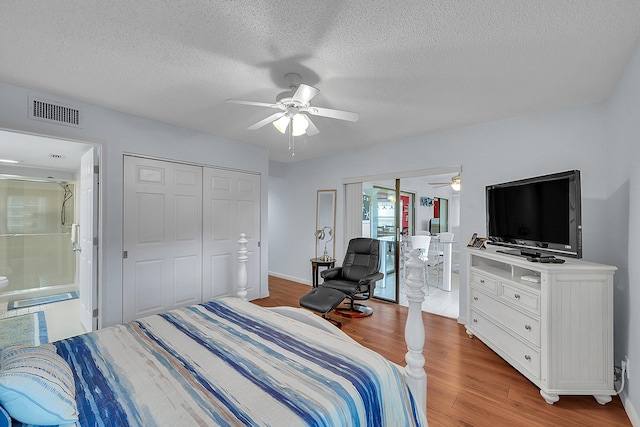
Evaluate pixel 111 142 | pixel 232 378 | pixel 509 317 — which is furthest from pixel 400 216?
pixel 111 142

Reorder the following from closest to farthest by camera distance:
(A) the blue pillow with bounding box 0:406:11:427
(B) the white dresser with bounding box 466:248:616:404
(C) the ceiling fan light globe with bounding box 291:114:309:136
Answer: (A) the blue pillow with bounding box 0:406:11:427 < (B) the white dresser with bounding box 466:248:616:404 < (C) the ceiling fan light globe with bounding box 291:114:309:136

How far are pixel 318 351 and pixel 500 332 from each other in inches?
79.2

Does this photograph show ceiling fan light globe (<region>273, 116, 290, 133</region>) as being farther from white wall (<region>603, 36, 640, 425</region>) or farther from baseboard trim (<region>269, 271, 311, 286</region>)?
baseboard trim (<region>269, 271, 311, 286</region>)

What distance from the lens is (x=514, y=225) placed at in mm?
2656

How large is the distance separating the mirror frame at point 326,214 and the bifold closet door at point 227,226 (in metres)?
1.21

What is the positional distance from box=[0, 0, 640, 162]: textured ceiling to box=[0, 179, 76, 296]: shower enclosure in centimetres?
334

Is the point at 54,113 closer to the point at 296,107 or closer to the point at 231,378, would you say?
the point at 296,107

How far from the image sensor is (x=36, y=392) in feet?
3.00

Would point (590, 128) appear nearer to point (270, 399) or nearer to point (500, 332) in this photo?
point (500, 332)

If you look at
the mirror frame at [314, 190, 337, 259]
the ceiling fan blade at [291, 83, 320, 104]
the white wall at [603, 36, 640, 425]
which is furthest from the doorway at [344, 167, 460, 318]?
the ceiling fan blade at [291, 83, 320, 104]

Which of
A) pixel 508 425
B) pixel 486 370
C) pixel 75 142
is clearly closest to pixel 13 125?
pixel 75 142

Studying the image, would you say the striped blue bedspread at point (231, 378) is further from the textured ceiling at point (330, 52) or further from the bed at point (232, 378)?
the textured ceiling at point (330, 52)

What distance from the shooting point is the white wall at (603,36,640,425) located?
→ 1783 millimetres

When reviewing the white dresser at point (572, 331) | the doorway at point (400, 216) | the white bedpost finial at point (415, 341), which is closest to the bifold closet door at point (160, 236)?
the doorway at point (400, 216)
